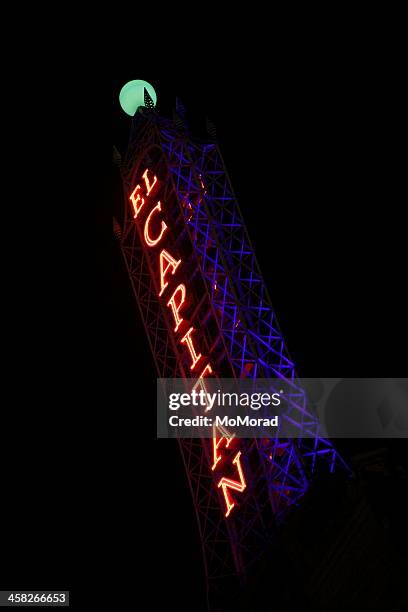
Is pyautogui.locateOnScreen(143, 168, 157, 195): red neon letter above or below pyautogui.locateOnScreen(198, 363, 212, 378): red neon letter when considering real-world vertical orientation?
above

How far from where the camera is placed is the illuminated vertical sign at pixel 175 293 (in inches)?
481

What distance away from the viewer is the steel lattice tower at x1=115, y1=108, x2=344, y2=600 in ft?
37.1

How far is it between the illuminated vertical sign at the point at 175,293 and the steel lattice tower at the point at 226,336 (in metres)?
0.14

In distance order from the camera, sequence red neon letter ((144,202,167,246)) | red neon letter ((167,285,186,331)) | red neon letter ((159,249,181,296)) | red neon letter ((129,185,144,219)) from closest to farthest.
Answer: red neon letter ((167,285,186,331)) < red neon letter ((159,249,181,296)) < red neon letter ((144,202,167,246)) < red neon letter ((129,185,144,219))

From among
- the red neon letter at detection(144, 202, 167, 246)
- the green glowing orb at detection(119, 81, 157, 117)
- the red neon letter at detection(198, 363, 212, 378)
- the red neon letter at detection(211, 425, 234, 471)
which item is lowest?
the red neon letter at detection(211, 425, 234, 471)

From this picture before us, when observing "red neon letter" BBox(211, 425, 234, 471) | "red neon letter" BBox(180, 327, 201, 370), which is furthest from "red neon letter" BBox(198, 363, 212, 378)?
"red neon letter" BBox(211, 425, 234, 471)

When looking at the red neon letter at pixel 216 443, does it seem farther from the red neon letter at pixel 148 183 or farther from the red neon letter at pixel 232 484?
the red neon letter at pixel 148 183

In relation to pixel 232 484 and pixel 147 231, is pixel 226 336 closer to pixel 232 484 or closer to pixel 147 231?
pixel 232 484

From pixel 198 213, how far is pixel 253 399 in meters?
4.84

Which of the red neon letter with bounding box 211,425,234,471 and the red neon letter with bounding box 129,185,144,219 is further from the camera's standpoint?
the red neon letter with bounding box 129,185,144,219

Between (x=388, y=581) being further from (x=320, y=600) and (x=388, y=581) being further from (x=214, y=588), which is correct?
(x=214, y=588)

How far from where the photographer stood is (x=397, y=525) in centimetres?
894

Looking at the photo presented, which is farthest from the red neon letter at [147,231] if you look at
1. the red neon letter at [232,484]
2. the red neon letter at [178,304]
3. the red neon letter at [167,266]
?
the red neon letter at [232,484]

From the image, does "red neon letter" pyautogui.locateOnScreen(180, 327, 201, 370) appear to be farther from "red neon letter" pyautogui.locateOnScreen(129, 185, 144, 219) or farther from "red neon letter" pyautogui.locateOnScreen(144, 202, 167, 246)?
"red neon letter" pyautogui.locateOnScreen(129, 185, 144, 219)
